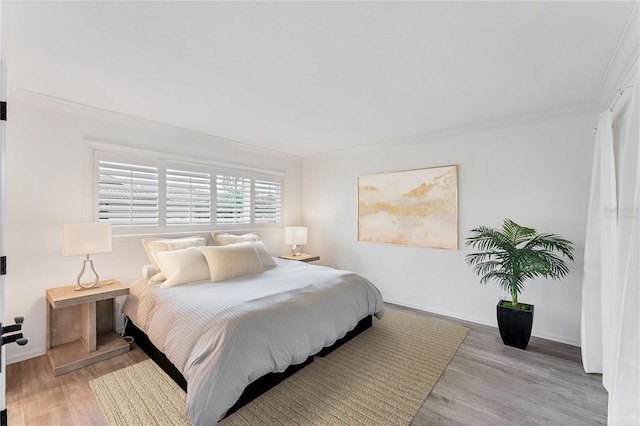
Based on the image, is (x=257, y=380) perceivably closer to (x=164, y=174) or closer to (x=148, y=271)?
(x=148, y=271)

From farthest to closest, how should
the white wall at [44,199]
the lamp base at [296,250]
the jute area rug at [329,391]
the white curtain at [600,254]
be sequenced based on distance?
1. the lamp base at [296,250]
2. the white wall at [44,199]
3. the white curtain at [600,254]
4. the jute area rug at [329,391]

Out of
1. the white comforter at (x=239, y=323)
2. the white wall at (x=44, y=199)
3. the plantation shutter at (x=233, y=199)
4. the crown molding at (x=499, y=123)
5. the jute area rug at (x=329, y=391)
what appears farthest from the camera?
the plantation shutter at (x=233, y=199)

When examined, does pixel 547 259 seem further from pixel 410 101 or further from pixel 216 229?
pixel 216 229

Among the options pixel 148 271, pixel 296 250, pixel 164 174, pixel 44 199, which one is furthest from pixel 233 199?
pixel 44 199

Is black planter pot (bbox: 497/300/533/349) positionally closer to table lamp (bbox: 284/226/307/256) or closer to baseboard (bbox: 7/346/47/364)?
table lamp (bbox: 284/226/307/256)

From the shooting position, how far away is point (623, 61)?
1.94 m

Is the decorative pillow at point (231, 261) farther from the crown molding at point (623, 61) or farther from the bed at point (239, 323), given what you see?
the crown molding at point (623, 61)

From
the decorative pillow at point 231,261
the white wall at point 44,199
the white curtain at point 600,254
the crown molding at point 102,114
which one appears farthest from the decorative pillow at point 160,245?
the white curtain at point 600,254

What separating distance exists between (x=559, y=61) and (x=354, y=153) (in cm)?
285

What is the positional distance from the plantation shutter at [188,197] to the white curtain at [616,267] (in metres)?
4.01

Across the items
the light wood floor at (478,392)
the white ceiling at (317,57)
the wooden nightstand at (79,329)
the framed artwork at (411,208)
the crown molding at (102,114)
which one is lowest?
the light wood floor at (478,392)

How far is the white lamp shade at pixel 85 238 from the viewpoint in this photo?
97.9 inches

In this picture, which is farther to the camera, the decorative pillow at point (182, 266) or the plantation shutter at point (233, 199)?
the plantation shutter at point (233, 199)

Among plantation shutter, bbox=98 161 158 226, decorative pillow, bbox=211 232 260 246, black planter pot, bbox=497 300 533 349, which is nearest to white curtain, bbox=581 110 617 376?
black planter pot, bbox=497 300 533 349
